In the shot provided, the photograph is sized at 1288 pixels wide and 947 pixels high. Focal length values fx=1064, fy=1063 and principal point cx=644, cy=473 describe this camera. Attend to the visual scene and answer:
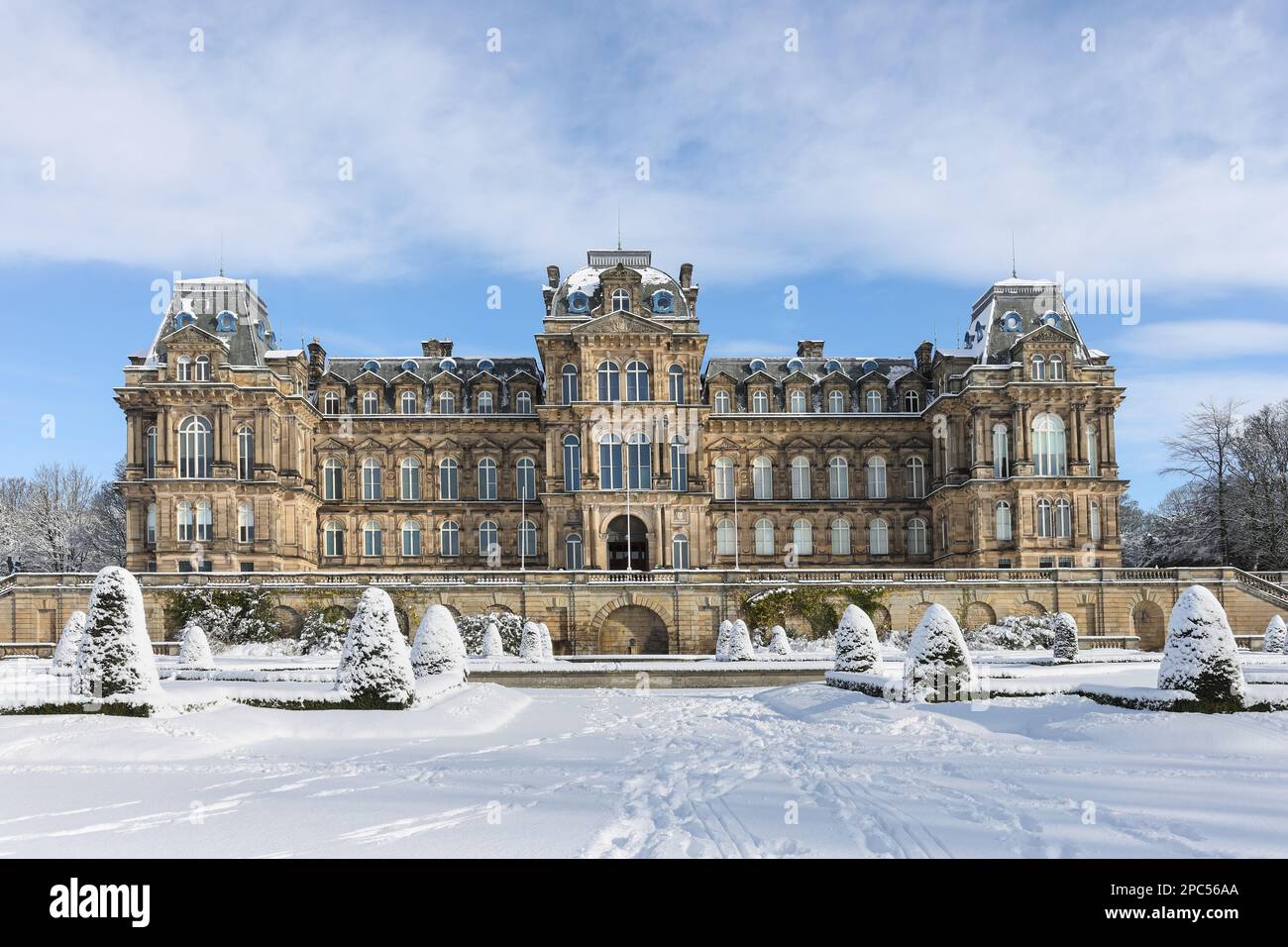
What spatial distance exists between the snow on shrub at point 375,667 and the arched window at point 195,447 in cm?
3854

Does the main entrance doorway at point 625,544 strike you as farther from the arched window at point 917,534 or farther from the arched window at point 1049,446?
the arched window at point 1049,446

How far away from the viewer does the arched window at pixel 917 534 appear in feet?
218

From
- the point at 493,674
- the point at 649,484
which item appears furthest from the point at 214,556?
the point at 493,674

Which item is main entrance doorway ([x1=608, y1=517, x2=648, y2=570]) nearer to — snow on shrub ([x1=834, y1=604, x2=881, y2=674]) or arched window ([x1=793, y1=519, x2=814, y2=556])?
arched window ([x1=793, y1=519, x2=814, y2=556])

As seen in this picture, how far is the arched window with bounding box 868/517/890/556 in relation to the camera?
66.2m

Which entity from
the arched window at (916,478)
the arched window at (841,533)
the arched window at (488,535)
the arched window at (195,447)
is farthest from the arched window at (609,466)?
the arched window at (195,447)

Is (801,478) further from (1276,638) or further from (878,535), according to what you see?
(1276,638)

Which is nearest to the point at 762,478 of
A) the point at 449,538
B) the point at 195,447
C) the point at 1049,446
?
the point at 1049,446

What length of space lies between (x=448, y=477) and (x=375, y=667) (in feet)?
144

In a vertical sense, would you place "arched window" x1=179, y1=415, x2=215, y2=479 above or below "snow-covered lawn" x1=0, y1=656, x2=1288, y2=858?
above

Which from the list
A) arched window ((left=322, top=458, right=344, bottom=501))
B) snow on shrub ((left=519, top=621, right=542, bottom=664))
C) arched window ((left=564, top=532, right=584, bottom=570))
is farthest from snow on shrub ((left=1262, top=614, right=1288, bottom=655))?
arched window ((left=322, top=458, right=344, bottom=501))

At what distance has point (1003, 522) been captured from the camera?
60094 mm

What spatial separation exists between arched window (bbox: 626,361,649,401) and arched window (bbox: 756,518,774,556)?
40.2 feet
